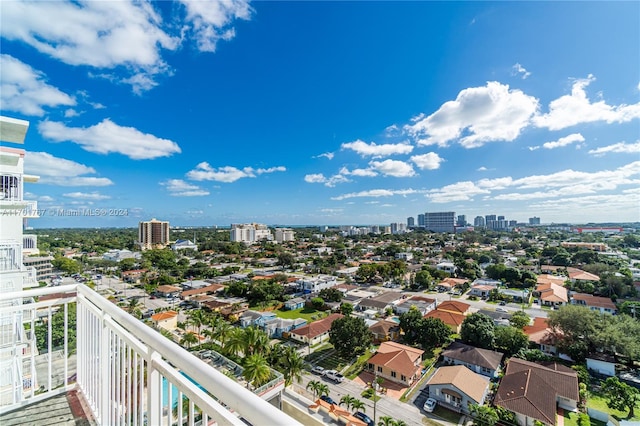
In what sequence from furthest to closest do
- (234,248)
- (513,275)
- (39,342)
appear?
1. (234,248)
2. (513,275)
3. (39,342)

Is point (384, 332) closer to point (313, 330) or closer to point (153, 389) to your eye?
point (313, 330)

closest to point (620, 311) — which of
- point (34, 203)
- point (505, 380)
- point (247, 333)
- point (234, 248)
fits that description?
point (505, 380)

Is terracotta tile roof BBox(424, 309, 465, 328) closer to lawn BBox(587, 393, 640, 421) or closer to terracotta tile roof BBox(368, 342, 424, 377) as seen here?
terracotta tile roof BBox(368, 342, 424, 377)

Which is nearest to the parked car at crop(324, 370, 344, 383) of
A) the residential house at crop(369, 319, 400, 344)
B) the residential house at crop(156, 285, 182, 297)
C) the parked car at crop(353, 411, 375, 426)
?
the parked car at crop(353, 411, 375, 426)

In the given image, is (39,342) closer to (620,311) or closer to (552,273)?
(620,311)

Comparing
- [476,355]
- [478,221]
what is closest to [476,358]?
[476,355]

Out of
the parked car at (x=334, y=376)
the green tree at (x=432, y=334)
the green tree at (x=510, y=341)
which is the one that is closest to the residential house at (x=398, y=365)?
the parked car at (x=334, y=376)
